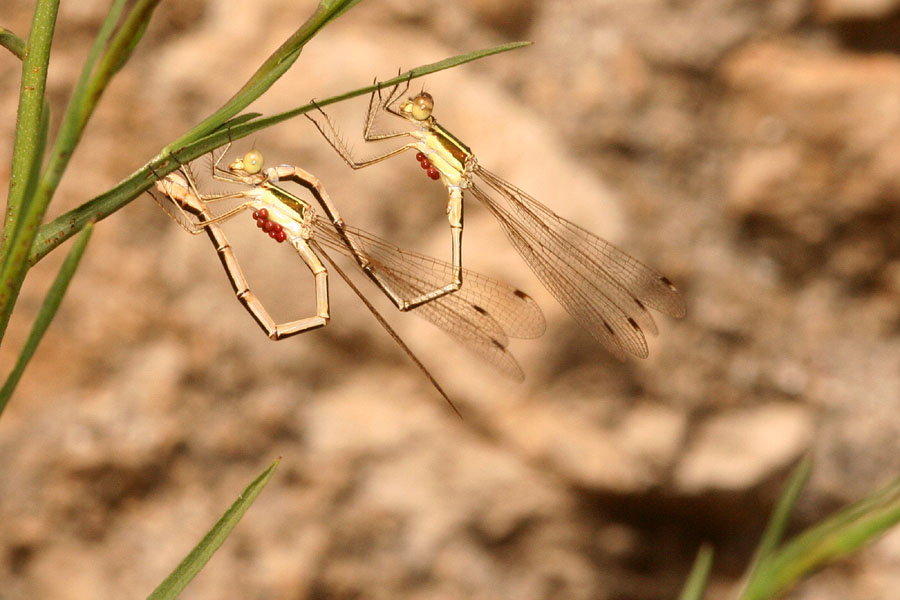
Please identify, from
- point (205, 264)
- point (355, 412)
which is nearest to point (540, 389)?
point (355, 412)

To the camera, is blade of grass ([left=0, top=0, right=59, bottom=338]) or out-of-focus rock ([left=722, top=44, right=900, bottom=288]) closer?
blade of grass ([left=0, top=0, right=59, bottom=338])

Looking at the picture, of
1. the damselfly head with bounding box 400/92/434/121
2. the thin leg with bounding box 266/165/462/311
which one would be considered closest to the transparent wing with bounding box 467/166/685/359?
the thin leg with bounding box 266/165/462/311

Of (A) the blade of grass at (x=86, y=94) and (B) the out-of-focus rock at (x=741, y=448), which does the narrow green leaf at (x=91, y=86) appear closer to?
(A) the blade of grass at (x=86, y=94)

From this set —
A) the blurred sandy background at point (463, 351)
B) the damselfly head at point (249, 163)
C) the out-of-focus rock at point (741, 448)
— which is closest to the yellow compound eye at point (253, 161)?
the damselfly head at point (249, 163)

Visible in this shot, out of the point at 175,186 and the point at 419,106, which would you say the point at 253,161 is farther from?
the point at 419,106

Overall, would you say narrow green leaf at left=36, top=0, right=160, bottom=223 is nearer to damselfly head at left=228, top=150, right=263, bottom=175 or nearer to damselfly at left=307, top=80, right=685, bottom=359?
damselfly head at left=228, top=150, right=263, bottom=175

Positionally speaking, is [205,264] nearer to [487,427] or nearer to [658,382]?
[487,427]
